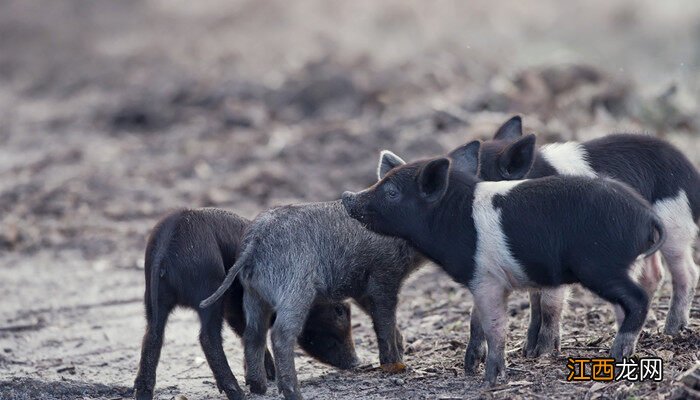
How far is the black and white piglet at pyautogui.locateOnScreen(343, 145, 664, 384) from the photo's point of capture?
263 inches

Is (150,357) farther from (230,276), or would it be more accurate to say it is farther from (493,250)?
(493,250)

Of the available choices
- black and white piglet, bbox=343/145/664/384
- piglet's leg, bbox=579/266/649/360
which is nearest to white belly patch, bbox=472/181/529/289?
black and white piglet, bbox=343/145/664/384

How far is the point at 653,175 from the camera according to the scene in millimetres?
7766

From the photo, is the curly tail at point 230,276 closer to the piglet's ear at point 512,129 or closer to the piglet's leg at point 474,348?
the piglet's leg at point 474,348

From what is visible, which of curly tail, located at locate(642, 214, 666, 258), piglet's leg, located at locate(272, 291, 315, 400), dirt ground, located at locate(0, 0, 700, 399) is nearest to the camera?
curly tail, located at locate(642, 214, 666, 258)

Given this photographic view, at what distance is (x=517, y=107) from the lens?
15.1 metres

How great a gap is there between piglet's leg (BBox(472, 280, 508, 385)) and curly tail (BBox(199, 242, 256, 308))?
1481mm

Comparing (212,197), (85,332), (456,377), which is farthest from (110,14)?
(456,377)

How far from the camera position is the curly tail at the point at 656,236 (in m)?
6.64

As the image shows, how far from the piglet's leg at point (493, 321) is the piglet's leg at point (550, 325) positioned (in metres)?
0.69

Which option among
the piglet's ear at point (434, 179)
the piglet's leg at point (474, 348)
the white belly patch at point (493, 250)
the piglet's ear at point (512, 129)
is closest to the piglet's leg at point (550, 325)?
the piglet's leg at point (474, 348)

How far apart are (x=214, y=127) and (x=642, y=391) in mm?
13171

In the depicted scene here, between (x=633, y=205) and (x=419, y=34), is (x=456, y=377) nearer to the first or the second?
(x=633, y=205)

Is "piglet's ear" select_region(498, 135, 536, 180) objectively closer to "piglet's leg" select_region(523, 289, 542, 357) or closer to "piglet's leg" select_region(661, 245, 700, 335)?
"piglet's leg" select_region(523, 289, 542, 357)
